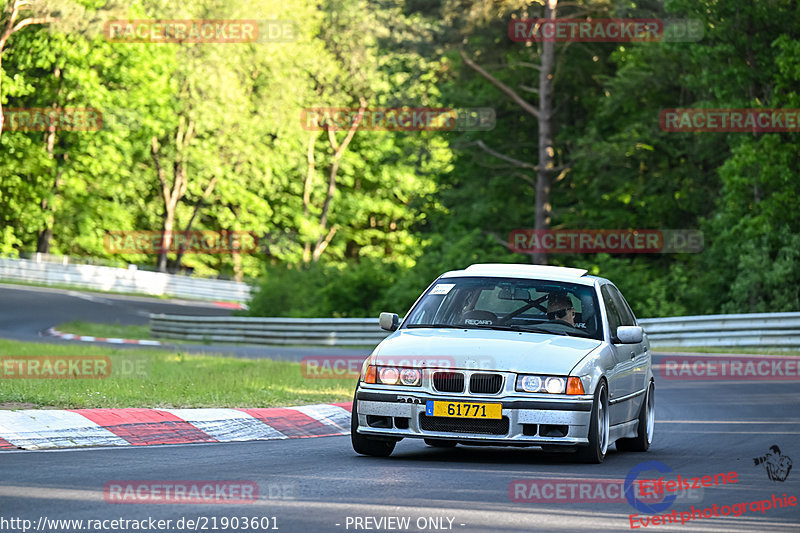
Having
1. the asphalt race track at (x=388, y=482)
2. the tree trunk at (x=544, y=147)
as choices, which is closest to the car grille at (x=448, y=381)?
the asphalt race track at (x=388, y=482)

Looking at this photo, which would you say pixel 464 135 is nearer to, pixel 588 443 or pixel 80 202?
pixel 80 202

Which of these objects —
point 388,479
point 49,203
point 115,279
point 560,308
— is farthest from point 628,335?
point 49,203

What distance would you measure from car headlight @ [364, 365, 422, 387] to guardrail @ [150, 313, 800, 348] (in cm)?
1725

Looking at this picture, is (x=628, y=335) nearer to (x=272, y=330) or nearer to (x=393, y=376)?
(x=393, y=376)

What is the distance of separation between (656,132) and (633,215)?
3216 millimetres

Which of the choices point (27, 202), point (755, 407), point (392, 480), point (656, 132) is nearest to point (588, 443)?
point (392, 480)

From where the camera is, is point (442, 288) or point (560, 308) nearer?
point (560, 308)

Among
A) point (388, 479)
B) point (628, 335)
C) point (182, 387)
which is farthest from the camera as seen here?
point (182, 387)

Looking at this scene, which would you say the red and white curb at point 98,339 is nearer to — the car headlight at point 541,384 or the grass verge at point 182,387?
the grass verge at point 182,387

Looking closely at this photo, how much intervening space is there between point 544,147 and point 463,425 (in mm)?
30248

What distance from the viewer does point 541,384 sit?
9.80 metres

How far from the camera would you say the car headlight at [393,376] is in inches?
393

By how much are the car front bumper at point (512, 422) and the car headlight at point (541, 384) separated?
6 cm

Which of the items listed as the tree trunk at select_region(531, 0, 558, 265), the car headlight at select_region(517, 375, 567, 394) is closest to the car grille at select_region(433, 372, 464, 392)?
the car headlight at select_region(517, 375, 567, 394)
